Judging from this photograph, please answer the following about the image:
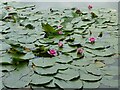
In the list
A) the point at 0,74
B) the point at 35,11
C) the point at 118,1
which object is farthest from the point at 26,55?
the point at 118,1

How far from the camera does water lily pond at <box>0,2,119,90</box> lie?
44.4 inches

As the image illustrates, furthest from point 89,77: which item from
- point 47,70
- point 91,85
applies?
point 47,70

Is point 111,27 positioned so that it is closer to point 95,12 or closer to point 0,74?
point 95,12

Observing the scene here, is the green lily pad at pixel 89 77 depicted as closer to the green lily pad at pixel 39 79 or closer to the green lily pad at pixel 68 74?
the green lily pad at pixel 68 74

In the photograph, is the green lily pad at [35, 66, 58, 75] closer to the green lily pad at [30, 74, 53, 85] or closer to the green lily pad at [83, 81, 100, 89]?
the green lily pad at [30, 74, 53, 85]

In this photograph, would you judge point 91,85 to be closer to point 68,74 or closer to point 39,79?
point 68,74

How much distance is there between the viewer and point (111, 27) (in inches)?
68.4

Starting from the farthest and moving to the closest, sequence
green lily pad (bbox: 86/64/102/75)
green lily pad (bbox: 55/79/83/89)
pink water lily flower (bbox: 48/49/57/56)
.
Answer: pink water lily flower (bbox: 48/49/57/56)
green lily pad (bbox: 86/64/102/75)
green lily pad (bbox: 55/79/83/89)

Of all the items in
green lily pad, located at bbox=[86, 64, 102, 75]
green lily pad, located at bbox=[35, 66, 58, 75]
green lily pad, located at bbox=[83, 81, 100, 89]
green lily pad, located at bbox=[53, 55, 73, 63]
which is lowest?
green lily pad, located at bbox=[83, 81, 100, 89]

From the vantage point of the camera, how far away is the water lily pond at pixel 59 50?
3.70 ft

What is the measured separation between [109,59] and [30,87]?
44 centimetres

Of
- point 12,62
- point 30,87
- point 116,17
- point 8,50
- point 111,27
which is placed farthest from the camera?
point 116,17

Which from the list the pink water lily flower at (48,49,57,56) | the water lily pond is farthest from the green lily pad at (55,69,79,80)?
the pink water lily flower at (48,49,57,56)

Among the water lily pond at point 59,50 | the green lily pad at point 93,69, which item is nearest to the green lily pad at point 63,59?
the water lily pond at point 59,50
